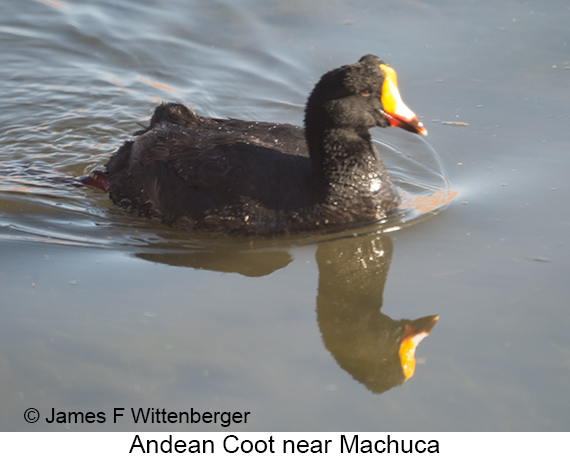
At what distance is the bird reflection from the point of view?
14.2 ft

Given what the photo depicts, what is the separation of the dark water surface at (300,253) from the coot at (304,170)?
0.20 meters

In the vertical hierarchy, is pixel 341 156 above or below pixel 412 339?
above

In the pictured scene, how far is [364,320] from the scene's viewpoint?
4812 mm

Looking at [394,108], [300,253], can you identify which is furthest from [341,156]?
[300,253]

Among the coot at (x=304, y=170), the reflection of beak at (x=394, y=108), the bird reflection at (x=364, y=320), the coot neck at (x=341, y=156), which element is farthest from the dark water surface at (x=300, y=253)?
the reflection of beak at (x=394, y=108)

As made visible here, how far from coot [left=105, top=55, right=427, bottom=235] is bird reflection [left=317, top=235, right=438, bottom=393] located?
1.22 feet

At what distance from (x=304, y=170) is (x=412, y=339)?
198 centimetres

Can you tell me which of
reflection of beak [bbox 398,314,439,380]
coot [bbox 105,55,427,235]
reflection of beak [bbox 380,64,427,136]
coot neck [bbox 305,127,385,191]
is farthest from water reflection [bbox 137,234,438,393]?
reflection of beak [bbox 380,64,427,136]

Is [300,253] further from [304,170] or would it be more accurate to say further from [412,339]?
[412,339]

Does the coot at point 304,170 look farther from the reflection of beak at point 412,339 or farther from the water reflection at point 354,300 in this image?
the reflection of beak at point 412,339

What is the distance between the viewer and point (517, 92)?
8391 millimetres

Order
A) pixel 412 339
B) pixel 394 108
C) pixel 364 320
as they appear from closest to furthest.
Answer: pixel 412 339 < pixel 364 320 < pixel 394 108

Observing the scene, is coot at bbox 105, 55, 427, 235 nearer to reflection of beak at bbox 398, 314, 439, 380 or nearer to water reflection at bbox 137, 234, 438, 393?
water reflection at bbox 137, 234, 438, 393
